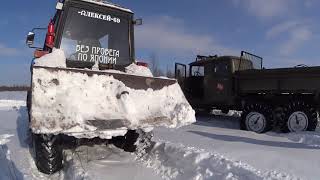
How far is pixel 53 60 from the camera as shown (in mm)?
6324

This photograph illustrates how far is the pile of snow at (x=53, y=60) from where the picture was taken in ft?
20.1

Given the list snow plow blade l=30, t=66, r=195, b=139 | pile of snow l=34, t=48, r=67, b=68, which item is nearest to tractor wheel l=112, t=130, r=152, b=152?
snow plow blade l=30, t=66, r=195, b=139

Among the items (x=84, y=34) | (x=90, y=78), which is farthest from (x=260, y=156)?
(x=84, y=34)

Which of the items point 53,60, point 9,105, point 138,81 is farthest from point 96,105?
point 9,105

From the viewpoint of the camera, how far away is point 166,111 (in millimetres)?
6652

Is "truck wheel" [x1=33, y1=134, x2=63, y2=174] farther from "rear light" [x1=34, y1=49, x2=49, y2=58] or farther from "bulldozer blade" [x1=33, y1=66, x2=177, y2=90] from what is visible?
"rear light" [x1=34, y1=49, x2=49, y2=58]

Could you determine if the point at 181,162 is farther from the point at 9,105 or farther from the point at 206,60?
the point at 9,105

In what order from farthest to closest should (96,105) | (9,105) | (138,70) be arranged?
(9,105) < (138,70) < (96,105)

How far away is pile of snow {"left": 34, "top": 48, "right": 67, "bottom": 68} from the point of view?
20.1 ft

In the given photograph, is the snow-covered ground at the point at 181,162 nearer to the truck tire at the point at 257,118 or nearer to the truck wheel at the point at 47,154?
the truck wheel at the point at 47,154

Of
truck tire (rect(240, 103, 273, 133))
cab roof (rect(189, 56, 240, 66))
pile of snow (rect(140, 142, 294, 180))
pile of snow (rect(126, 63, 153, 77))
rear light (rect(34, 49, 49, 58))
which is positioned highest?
cab roof (rect(189, 56, 240, 66))

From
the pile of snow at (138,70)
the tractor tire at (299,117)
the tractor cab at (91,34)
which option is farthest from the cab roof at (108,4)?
the tractor tire at (299,117)

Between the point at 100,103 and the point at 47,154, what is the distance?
42.4 inches

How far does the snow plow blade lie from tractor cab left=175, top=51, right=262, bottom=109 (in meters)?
6.27
